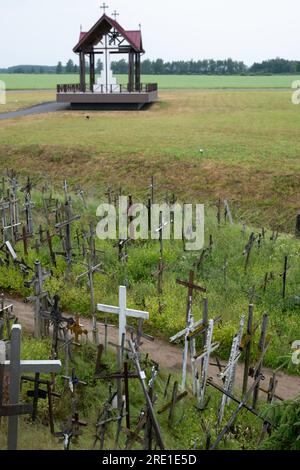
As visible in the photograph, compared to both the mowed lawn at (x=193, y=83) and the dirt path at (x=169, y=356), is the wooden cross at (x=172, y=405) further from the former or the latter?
the mowed lawn at (x=193, y=83)

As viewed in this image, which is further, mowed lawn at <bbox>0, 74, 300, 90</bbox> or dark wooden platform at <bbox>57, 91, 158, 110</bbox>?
mowed lawn at <bbox>0, 74, 300, 90</bbox>

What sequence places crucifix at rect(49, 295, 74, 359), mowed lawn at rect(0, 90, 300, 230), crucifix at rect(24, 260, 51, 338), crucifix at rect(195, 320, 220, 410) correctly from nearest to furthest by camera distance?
crucifix at rect(195, 320, 220, 410)
crucifix at rect(49, 295, 74, 359)
crucifix at rect(24, 260, 51, 338)
mowed lawn at rect(0, 90, 300, 230)

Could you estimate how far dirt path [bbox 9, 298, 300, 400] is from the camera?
8.69 meters

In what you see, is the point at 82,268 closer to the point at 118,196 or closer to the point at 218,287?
the point at 218,287

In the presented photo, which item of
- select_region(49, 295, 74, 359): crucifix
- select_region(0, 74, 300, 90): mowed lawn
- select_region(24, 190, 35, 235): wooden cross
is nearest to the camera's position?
select_region(49, 295, 74, 359): crucifix

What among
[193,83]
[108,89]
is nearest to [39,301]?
[108,89]

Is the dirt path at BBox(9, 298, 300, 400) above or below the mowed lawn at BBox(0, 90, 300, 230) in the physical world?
below

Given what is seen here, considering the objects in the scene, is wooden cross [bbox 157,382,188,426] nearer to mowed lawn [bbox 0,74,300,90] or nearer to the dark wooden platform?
the dark wooden platform

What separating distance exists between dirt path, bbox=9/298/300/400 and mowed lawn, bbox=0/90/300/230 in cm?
898

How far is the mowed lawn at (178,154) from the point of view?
1997 cm

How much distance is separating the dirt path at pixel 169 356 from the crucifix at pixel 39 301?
75 cm

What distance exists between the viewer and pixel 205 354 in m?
7.68

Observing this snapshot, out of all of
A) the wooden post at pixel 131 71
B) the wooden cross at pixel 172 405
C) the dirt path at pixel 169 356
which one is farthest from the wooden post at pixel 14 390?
the wooden post at pixel 131 71

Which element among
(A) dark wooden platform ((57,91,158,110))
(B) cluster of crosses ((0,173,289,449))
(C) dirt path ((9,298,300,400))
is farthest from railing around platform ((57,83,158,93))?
(C) dirt path ((9,298,300,400))
